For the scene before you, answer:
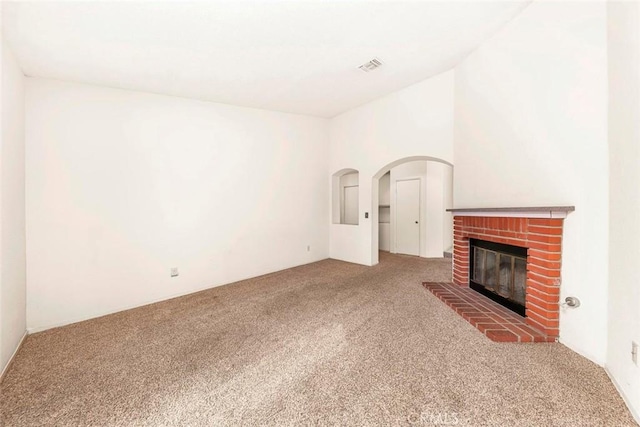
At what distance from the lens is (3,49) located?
2033mm

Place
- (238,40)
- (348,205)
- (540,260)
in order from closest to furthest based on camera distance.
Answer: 1. (540,260)
2. (238,40)
3. (348,205)

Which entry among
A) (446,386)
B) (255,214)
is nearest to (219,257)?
(255,214)

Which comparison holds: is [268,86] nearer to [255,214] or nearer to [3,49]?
[255,214]

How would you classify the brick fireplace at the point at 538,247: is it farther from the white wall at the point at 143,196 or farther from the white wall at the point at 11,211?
the white wall at the point at 11,211

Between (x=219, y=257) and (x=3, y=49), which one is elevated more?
(x=3, y=49)

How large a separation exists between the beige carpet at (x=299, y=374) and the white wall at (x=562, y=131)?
0.63 m

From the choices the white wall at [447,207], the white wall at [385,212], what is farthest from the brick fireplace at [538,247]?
the white wall at [385,212]

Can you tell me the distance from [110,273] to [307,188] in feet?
10.5

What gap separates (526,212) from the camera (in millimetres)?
2121

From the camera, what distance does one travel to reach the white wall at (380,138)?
3439 millimetres

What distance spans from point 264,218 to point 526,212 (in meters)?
3.52

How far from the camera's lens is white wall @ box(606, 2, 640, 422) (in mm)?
1408

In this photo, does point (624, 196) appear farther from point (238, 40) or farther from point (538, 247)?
point (238, 40)

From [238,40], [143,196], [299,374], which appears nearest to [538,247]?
[299,374]
